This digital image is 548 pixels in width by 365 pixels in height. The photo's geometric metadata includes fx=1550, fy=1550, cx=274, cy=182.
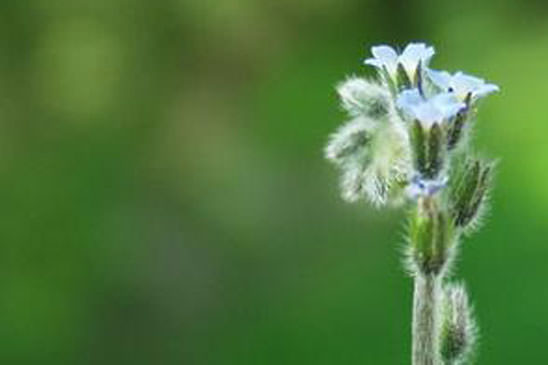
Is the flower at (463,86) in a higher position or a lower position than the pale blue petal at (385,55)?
lower

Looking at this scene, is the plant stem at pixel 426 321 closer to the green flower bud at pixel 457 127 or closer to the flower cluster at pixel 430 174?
the flower cluster at pixel 430 174

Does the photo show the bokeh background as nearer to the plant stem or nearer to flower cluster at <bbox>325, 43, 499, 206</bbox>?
flower cluster at <bbox>325, 43, 499, 206</bbox>

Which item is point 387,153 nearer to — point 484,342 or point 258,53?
point 484,342

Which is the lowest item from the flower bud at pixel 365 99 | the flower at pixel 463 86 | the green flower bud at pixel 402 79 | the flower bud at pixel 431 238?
the flower bud at pixel 431 238

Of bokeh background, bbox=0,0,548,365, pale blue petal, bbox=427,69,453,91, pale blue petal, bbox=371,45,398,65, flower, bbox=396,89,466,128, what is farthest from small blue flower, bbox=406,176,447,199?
bokeh background, bbox=0,0,548,365

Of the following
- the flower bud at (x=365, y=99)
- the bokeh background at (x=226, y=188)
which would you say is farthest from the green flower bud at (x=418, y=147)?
the bokeh background at (x=226, y=188)

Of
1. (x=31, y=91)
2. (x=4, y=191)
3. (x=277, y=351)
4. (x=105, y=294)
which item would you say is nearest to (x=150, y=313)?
(x=105, y=294)

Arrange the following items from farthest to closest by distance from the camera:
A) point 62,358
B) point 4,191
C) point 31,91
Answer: point 31,91, point 4,191, point 62,358

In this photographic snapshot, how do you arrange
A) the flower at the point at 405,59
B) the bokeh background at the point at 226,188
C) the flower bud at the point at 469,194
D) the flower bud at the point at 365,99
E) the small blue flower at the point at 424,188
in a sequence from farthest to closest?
the bokeh background at the point at 226,188 < the flower bud at the point at 365,99 < the flower at the point at 405,59 < the flower bud at the point at 469,194 < the small blue flower at the point at 424,188
